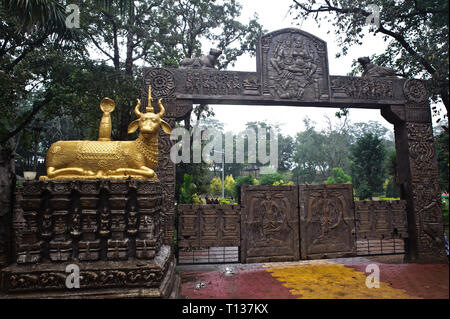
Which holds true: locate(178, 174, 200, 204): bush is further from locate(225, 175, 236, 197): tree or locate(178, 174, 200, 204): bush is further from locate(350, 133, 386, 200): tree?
locate(225, 175, 236, 197): tree

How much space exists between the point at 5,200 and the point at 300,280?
4.60 m

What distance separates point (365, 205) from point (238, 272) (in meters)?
3.04

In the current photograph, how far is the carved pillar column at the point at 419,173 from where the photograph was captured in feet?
16.8

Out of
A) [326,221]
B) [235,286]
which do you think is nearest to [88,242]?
[235,286]

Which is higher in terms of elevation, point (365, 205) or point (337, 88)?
point (337, 88)

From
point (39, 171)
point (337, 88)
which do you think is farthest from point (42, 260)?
point (39, 171)

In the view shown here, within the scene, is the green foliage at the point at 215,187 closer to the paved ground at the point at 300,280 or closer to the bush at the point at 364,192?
the bush at the point at 364,192

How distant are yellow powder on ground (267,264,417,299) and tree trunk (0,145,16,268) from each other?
4.13m

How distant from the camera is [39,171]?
1903cm

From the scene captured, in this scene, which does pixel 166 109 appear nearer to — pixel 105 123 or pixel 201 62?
pixel 201 62

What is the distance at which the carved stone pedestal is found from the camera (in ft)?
8.07
